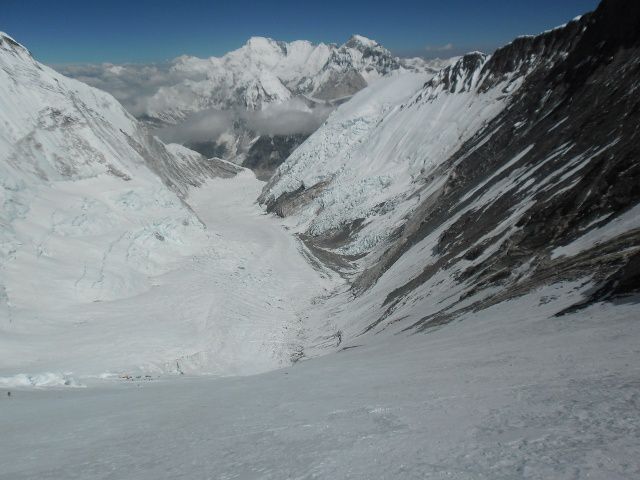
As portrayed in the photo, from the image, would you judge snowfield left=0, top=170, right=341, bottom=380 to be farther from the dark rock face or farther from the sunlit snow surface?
the sunlit snow surface

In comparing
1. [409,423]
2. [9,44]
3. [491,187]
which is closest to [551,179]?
[491,187]

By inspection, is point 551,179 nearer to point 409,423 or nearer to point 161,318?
point 409,423

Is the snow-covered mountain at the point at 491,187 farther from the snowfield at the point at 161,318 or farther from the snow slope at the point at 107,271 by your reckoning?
the snow slope at the point at 107,271

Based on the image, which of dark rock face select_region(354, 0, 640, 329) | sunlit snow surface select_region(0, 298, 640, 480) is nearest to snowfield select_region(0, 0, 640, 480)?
sunlit snow surface select_region(0, 298, 640, 480)

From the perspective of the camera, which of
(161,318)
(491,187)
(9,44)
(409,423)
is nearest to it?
(409,423)

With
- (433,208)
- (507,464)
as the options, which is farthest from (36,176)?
(507,464)
